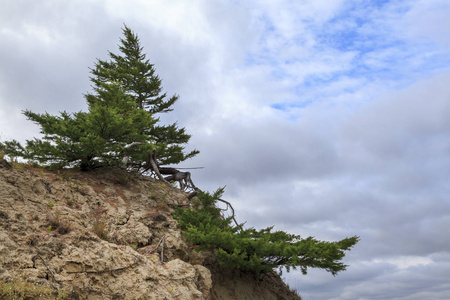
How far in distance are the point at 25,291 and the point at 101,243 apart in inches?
94.9

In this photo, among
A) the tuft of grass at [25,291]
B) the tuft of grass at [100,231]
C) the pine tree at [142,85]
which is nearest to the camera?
the tuft of grass at [25,291]

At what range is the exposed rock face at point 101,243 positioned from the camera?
7.67 metres

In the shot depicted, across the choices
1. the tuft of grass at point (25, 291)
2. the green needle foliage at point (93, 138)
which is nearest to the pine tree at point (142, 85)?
the green needle foliage at point (93, 138)

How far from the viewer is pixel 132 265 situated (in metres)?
8.72

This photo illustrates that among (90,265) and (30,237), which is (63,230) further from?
(90,265)

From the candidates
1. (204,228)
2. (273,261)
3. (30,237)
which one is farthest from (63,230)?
(273,261)

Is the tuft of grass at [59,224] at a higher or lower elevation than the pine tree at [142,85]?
lower

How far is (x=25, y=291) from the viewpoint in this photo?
6570 mm

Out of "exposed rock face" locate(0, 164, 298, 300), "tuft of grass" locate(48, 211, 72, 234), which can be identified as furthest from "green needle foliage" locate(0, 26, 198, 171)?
"tuft of grass" locate(48, 211, 72, 234)

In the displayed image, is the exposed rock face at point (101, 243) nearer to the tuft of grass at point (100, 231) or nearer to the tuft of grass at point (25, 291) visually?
the tuft of grass at point (100, 231)

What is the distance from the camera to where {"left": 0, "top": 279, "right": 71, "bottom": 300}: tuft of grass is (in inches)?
Result: 250

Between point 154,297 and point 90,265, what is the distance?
1.73 m

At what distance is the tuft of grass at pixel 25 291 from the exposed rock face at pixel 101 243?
0.79ft

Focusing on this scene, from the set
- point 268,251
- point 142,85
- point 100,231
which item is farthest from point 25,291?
point 142,85
